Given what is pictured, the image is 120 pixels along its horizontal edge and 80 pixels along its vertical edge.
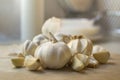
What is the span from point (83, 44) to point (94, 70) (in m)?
0.05

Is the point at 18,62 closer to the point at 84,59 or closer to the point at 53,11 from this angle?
the point at 84,59

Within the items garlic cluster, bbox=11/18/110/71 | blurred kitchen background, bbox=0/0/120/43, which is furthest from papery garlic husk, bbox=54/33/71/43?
blurred kitchen background, bbox=0/0/120/43

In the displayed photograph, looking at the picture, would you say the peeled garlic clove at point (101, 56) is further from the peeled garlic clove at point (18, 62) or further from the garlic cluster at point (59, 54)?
the peeled garlic clove at point (18, 62)

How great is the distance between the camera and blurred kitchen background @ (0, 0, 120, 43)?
2.81ft

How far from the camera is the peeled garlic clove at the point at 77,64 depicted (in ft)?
1.43

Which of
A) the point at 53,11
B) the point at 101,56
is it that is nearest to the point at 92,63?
the point at 101,56

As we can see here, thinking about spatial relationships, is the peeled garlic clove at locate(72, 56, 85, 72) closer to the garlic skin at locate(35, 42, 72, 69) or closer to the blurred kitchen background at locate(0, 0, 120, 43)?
the garlic skin at locate(35, 42, 72, 69)

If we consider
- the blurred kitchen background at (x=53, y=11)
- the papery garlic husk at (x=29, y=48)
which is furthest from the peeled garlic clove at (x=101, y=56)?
the blurred kitchen background at (x=53, y=11)

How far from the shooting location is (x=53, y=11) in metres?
0.96

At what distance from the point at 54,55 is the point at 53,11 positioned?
54 centimetres

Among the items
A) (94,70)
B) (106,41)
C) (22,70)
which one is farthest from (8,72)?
(106,41)

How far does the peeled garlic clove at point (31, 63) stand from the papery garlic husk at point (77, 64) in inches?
2.2

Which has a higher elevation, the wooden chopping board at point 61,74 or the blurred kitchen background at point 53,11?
the blurred kitchen background at point 53,11

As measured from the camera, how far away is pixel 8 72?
0.43m
